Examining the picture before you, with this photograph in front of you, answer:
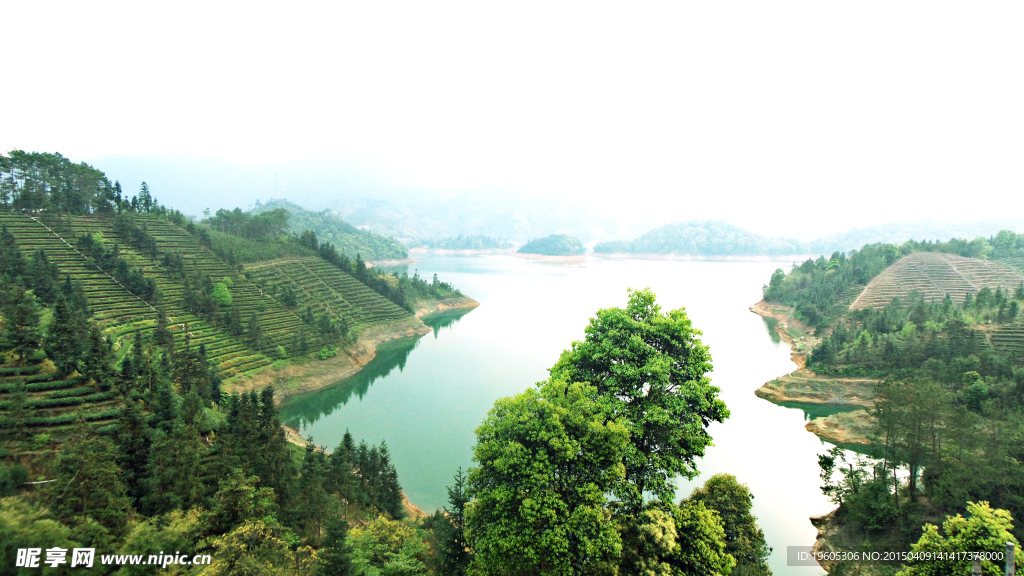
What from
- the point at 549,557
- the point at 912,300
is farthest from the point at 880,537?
the point at 912,300

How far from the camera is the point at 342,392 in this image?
29453 millimetres

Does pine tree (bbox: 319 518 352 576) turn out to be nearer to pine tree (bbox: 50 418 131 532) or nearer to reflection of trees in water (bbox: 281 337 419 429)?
pine tree (bbox: 50 418 131 532)

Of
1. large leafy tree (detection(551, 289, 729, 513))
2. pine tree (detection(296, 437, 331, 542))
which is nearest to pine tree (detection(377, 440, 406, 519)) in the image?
pine tree (detection(296, 437, 331, 542))

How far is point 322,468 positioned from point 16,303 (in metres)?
10.7

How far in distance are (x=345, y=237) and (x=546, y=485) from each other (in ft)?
338

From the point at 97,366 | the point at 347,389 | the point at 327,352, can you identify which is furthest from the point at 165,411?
the point at 327,352

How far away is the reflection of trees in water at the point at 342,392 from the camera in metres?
25.6

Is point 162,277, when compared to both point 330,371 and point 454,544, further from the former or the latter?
point 454,544

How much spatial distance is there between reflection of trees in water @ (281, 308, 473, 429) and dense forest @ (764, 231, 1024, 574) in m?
24.3

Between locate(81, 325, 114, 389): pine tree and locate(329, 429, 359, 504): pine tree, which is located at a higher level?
locate(81, 325, 114, 389): pine tree

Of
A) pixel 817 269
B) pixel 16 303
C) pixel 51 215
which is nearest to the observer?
pixel 16 303

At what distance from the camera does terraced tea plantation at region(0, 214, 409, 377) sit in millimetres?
26094

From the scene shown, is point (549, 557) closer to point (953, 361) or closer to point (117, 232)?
point (953, 361)

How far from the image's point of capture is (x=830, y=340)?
30172 millimetres
